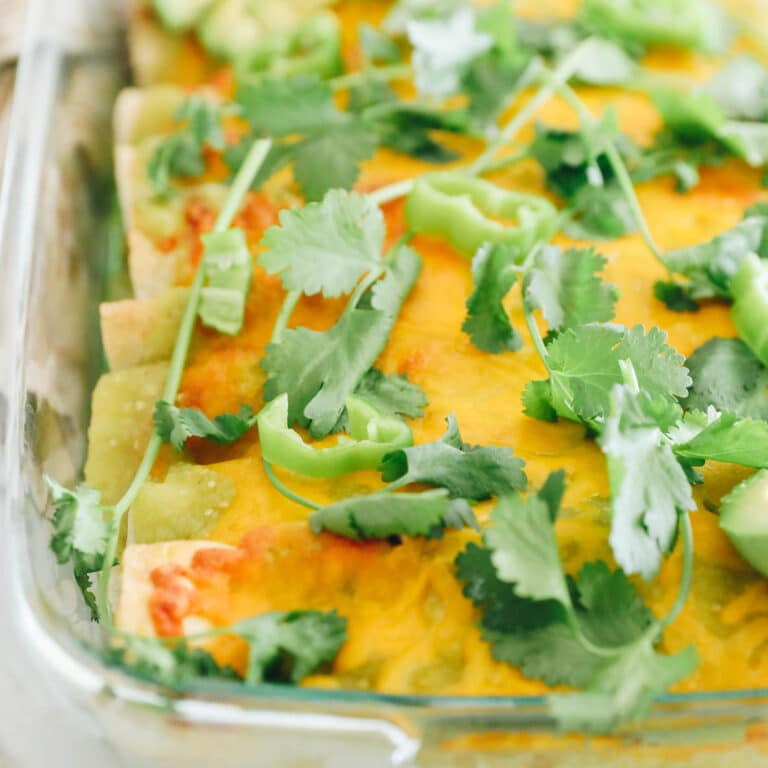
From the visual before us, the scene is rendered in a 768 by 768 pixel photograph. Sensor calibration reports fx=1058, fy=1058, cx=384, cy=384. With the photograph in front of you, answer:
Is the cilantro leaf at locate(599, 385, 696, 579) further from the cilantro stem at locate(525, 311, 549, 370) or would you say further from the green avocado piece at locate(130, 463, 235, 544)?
the green avocado piece at locate(130, 463, 235, 544)

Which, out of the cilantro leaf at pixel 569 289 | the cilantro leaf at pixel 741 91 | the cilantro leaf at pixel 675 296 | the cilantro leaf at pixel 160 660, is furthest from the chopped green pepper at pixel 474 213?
the cilantro leaf at pixel 160 660

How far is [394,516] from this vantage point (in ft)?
4.47

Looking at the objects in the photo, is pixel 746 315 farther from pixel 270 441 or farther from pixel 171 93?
pixel 171 93

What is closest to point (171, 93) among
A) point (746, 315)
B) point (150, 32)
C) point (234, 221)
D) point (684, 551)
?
point (150, 32)

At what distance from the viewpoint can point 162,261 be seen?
196 centimetres

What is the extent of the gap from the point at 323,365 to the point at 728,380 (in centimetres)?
62

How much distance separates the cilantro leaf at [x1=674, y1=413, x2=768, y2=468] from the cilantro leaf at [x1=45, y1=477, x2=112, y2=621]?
2.58 ft

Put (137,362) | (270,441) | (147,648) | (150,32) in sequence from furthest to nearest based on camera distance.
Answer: (150,32)
(137,362)
(270,441)
(147,648)

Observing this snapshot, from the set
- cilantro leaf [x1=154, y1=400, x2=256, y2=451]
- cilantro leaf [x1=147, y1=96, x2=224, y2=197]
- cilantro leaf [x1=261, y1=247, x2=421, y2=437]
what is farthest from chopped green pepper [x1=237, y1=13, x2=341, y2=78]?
cilantro leaf [x1=154, y1=400, x2=256, y2=451]

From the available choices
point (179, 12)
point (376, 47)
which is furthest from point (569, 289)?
point (179, 12)

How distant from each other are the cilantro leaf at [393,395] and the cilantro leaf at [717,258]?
51 cm

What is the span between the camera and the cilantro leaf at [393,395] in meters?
1.58

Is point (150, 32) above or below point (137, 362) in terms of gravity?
above

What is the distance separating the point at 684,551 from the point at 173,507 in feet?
2.36
